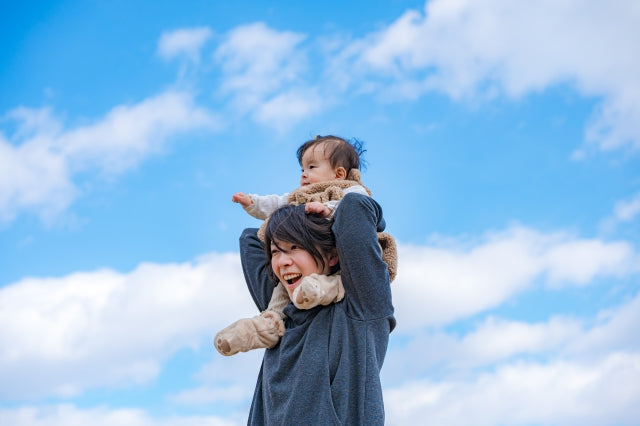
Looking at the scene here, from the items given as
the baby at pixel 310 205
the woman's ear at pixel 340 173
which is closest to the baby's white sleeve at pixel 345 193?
the baby at pixel 310 205

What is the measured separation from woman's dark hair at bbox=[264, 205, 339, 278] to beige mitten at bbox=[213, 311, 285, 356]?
35 centimetres

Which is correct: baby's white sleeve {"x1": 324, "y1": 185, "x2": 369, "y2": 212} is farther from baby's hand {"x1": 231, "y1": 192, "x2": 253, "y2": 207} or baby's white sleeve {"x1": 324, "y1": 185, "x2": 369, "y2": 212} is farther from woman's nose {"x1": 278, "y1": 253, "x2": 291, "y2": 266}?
baby's hand {"x1": 231, "y1": 192, "x2": 253, "y2": 207}

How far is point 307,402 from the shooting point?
2.96 metres

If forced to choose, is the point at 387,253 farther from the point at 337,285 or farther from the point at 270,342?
the point at 270,342

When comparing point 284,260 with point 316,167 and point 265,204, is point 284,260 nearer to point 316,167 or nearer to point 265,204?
point 265,204

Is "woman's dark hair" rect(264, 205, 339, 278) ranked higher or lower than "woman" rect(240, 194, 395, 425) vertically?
higher

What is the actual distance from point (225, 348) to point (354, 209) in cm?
84

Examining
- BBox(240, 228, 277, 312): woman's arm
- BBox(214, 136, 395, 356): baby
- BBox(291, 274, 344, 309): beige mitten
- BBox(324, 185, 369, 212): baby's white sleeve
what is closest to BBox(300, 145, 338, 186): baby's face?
BBox(214, 136, 395, 356): baby

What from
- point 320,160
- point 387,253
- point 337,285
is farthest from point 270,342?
point 320,160

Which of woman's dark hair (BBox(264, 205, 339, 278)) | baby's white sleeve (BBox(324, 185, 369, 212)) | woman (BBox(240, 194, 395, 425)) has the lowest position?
woman (BBox(240, 194, 395, 425))

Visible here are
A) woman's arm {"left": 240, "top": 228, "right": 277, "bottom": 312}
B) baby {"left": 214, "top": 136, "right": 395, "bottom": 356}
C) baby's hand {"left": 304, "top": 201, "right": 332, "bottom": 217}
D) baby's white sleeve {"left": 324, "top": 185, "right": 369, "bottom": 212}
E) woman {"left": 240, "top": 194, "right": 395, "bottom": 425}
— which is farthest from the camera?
woman's arm {"left": 240, "top": 228, "right": 277, "bottom": 312}

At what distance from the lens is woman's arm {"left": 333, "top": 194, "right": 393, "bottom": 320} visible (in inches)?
119

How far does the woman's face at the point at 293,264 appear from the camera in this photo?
3164mm

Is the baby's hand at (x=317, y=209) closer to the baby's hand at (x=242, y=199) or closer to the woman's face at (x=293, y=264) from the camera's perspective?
the woman's face at (x=293, y=264)
